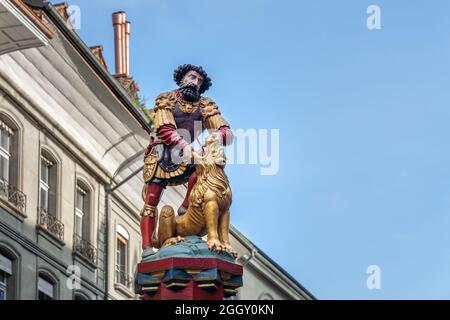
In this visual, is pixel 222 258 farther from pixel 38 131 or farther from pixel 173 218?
pixel 38 131

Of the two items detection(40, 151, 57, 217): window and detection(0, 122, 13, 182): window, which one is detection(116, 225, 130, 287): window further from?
detection(0, 122, 13, 182): window

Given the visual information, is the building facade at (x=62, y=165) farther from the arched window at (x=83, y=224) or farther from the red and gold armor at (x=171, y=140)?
the red and gold armor at (x=171, y=140)

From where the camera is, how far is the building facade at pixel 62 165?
119 ft

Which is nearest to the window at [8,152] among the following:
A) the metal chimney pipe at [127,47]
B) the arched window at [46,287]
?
the arched window at [46,287]

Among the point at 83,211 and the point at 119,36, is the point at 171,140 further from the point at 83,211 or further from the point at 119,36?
the point at 119,36

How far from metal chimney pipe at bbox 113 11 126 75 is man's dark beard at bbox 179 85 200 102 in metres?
28.0

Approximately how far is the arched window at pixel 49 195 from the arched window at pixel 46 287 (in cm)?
116

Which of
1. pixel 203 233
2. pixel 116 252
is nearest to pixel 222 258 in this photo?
pixel 203 233

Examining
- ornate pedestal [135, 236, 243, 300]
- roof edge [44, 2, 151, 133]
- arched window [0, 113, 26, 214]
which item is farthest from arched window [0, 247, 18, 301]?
ornate pedestal [135, 236, 243, 300]

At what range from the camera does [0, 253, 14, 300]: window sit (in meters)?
36.0

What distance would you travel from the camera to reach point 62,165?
40.7 meters

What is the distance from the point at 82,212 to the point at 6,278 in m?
6.42

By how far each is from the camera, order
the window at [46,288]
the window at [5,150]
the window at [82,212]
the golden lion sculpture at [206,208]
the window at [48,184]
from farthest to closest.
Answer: the window at [82,212]
the window at [48,184]
the window at [46,288]
the window at [5,150]
the golden lion sculpture at [206,208]

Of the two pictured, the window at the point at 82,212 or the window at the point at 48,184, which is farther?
the window at the point at 82,212
